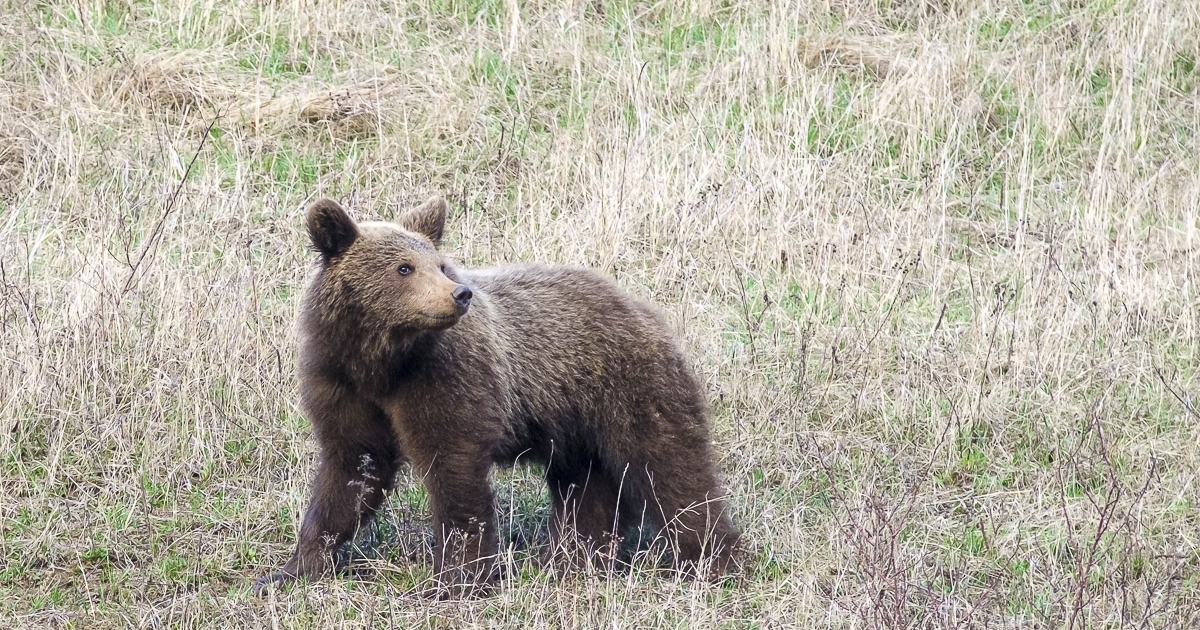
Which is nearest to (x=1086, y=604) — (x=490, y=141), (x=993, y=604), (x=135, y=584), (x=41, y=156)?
(x=993, y=604)

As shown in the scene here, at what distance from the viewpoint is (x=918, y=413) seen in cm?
632

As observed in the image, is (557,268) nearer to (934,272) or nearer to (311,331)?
(311,331)

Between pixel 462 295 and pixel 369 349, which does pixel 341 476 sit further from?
pixel 462 295

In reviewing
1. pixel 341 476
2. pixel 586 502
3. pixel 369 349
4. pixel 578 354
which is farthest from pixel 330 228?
pixel 586 502

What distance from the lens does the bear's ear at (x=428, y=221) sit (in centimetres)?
528

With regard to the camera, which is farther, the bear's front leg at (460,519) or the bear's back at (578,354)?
the bear's back at (578,354)

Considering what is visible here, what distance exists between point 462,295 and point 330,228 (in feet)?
1.90

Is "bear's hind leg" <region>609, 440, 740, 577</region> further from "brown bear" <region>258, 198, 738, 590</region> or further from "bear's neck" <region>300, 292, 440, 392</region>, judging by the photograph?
"bear's neck" <region>300, 292, 440, 392</region>

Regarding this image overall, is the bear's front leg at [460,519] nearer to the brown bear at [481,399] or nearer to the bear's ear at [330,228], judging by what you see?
the brown bear at [481,399]

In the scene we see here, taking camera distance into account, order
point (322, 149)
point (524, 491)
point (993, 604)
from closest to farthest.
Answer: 1. point (993, 604)
2. point (524, 491)
3. point (322, 149)

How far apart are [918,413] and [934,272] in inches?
55.0

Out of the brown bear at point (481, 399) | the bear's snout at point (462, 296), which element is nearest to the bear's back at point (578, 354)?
the brown bear at point (481, 399)

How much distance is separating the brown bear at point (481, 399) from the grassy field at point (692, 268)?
27 centimetres

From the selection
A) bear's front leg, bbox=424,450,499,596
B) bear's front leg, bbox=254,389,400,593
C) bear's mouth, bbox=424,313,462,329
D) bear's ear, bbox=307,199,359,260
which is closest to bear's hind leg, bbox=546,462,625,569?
bear's front leg, bbox=424,450,499,596
